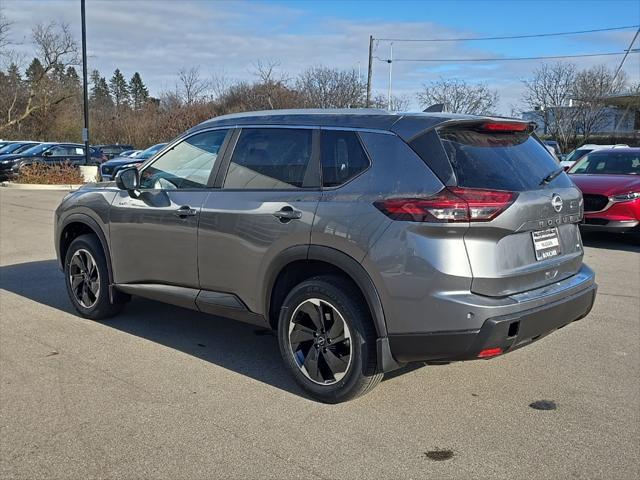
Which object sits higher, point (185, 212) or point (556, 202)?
point (556, 202)

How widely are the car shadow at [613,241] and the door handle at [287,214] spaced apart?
828cm

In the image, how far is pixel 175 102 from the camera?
160ft

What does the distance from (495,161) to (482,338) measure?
1.10m

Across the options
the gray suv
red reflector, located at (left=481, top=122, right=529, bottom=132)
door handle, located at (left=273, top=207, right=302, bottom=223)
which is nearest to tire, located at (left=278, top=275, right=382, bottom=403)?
the gray suv

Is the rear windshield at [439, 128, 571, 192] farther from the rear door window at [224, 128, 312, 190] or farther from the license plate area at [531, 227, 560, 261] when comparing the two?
the rear door window at [224, 128, 312, 190]

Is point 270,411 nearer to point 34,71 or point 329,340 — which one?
point 329,340

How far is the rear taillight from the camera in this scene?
137 inches

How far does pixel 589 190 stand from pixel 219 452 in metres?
8.90

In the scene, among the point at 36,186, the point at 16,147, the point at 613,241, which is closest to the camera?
the point at 613,241

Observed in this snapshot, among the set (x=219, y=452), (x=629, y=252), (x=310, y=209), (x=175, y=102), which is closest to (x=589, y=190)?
(x=629, y=252)

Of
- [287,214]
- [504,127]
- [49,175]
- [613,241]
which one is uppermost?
[504,127]

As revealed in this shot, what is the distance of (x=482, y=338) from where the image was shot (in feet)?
11.4

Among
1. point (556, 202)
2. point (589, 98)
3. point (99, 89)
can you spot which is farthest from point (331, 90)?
point (99, 89)

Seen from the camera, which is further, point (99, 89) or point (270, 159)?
point (99, 89)
